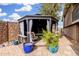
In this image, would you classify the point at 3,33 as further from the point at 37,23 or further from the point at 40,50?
the point at 40,50

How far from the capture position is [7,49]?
6148 millimetres

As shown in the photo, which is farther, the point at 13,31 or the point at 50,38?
the point at 13,31

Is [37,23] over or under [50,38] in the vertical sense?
over

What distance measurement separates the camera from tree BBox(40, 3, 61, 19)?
5895mm

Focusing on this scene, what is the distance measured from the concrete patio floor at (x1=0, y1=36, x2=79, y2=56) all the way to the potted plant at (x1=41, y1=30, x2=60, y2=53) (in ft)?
0.42

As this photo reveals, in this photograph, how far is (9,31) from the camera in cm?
643

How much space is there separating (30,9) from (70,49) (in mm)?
1771

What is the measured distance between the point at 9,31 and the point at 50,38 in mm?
1415

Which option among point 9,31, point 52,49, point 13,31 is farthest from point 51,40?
point 9,31

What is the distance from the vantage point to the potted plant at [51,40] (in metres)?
6.05

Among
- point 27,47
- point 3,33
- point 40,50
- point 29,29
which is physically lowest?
point 40,50

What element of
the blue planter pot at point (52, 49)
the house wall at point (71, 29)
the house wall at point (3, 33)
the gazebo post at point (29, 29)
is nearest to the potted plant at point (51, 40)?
the blue planter pot at point (52, 49)

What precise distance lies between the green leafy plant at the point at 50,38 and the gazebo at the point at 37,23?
0.15 meters

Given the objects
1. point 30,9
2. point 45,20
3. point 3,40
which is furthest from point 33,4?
point 3,40
